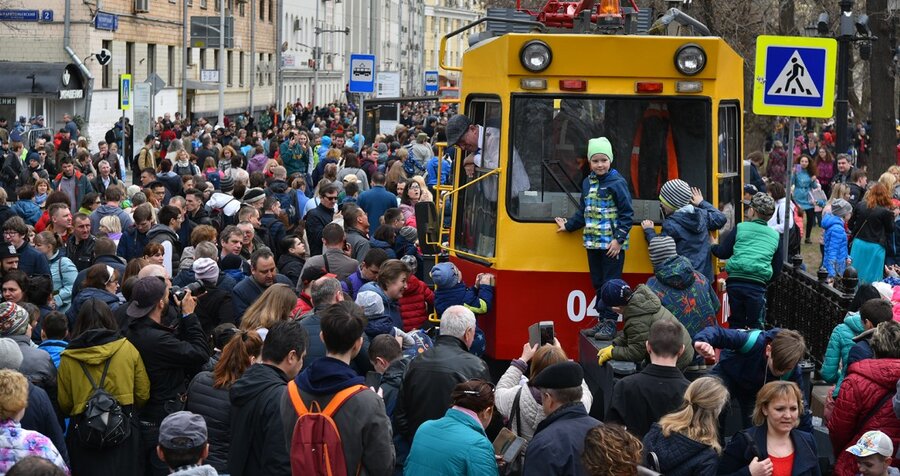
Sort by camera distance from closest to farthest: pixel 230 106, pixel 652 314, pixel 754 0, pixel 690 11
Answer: pixel 652 314
pixel 690 11
pixel 754 0
pixel 230 106

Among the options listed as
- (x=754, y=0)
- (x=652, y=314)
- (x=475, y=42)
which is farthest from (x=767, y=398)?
(x=754, y=0)

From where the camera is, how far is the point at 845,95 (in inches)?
838

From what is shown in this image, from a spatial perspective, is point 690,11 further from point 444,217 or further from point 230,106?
point 230,106

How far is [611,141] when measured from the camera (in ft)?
32.1

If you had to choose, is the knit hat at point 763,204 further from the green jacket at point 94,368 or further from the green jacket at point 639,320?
the green jacket at point 94,368

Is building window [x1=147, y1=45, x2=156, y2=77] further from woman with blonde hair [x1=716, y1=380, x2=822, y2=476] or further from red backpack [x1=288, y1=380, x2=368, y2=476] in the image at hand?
woman with blonde hair [x1=716, y1=380, x2=822, y2=476]

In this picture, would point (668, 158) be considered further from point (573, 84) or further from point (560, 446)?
point (560, 446)

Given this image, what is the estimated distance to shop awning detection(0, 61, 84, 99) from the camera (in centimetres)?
3862

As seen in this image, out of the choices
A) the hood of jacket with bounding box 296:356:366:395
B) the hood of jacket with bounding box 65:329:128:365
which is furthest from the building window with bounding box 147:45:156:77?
the hood of jacket with bounding box 296:356:366:395

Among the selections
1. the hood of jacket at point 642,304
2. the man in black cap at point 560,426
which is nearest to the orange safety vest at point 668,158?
the hood of jacket at point 642,304

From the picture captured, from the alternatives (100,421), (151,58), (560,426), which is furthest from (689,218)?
(151,58)

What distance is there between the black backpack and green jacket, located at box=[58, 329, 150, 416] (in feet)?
0.13

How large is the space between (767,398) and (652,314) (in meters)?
1.54

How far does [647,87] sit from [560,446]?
4.49 meters
